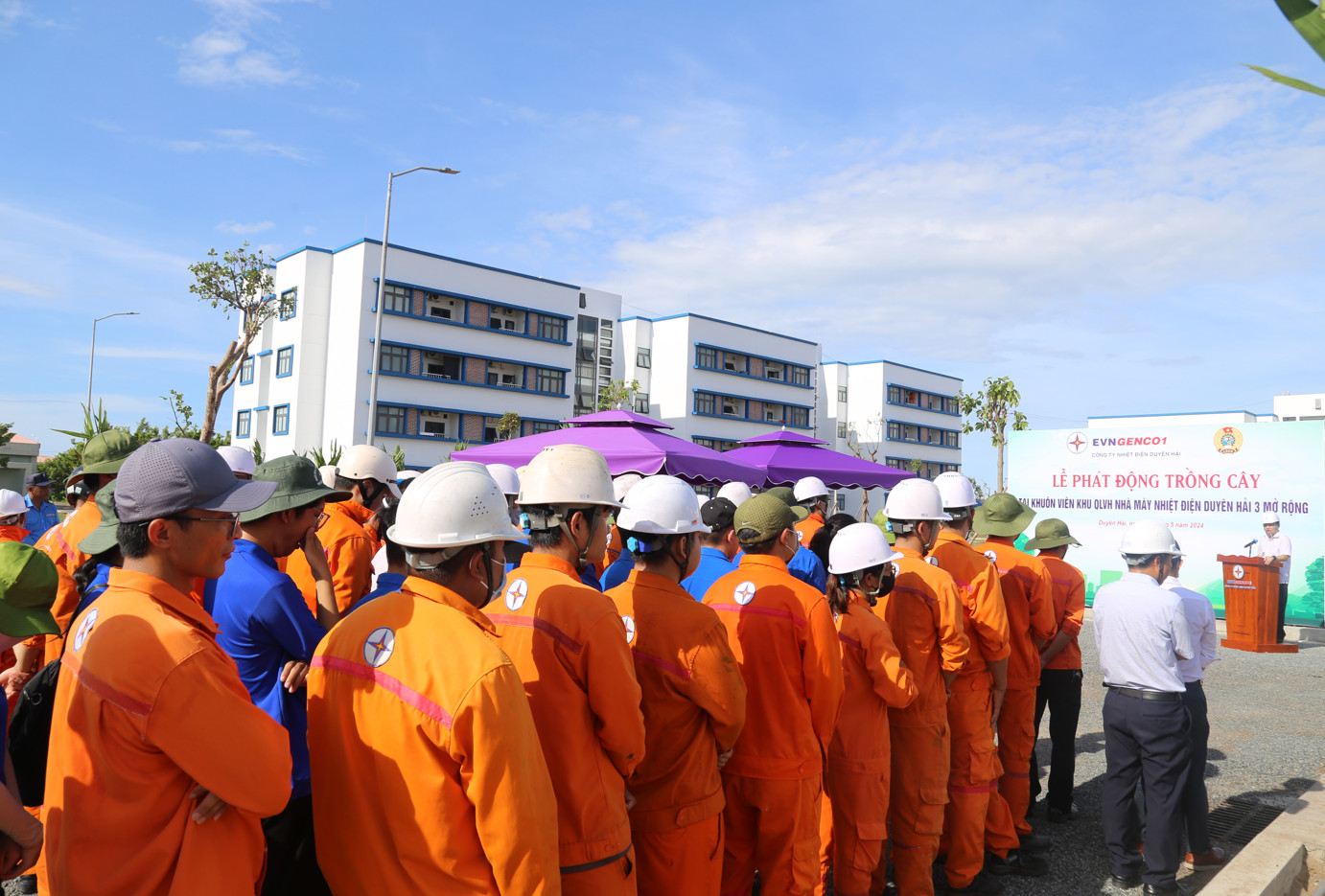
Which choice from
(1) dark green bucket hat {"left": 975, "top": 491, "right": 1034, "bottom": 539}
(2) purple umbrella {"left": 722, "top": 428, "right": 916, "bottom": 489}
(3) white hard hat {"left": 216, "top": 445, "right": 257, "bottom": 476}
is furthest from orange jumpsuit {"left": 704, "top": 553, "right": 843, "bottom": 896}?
(2) purple umbrella {"left": 722, "top": 428, "right": 916, "bottom": 489}

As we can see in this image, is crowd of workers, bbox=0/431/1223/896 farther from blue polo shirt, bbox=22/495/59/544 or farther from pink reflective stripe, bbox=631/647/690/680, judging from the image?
blue polo shirt, bbox=22/495/59/544

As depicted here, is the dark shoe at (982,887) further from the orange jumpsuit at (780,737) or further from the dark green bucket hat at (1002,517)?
the dark green bucket hat at (1002,517)

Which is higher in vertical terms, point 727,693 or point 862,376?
point 862,376

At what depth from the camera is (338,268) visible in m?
39.8

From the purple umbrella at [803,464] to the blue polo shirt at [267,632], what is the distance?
9255 millimetres

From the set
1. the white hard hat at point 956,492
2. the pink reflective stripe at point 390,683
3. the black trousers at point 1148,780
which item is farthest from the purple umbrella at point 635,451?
the pink reflective stripe at point 390,683

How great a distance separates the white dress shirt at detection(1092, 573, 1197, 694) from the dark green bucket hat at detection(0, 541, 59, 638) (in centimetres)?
477

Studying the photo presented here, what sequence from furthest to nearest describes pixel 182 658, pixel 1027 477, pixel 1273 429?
pixel 1027 477
pixel 1273 429
pixel 182 658

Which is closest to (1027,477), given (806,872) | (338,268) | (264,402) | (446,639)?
(806,872)

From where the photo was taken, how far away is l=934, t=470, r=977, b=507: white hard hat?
5043mm

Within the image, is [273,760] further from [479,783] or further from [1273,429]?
[1273,429]

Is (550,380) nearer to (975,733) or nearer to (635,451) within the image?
(635,451)

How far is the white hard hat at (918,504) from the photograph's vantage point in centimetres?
448

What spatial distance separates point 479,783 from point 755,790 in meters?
1.95
